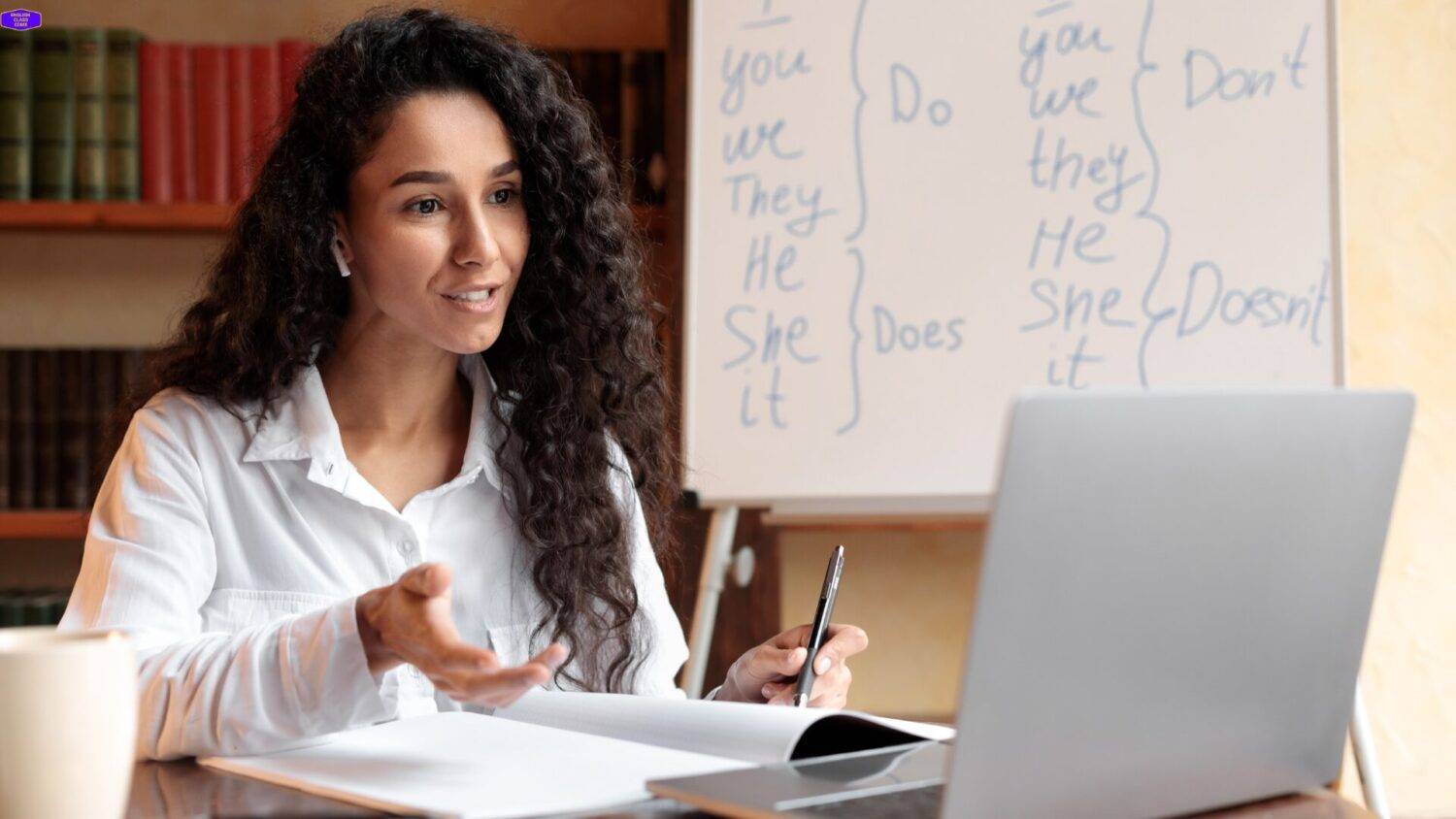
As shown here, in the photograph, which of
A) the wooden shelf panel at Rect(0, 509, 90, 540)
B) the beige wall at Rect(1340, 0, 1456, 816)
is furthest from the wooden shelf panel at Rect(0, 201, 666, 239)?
the beige wall at Rect(1340, 0, 1456, 816)

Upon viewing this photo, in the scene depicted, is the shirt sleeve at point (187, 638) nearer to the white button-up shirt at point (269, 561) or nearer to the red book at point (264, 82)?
the white button-up shirt at point (269, 561)

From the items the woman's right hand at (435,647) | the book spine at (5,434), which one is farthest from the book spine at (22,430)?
the woman's right hand at (435,647)

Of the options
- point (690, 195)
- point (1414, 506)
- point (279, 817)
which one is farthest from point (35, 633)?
point (1414, 506)

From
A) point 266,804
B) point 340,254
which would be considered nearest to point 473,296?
point 340,254

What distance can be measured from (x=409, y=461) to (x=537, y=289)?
21 centimetres

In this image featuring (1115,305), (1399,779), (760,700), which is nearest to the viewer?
(760,700)

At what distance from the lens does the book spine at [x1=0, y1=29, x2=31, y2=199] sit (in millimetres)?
2172

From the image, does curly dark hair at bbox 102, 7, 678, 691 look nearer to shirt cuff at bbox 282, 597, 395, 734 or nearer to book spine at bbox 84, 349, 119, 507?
shirt cuff at bbox 282, 597, 395, 734

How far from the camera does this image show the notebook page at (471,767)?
622 mm

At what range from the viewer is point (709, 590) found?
1919 millimetres

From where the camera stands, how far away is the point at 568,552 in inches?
49.5

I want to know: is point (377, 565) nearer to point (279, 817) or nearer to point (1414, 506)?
point (279, 817)

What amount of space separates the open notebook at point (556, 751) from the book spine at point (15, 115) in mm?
1707

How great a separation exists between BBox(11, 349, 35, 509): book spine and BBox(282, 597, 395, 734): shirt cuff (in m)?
1.65
